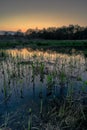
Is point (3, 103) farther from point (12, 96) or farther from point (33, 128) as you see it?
point (33, 128)

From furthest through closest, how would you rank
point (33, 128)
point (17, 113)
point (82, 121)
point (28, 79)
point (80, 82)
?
point (28, 79)
point (80, 82)
point (17, 113)
point (82, 121)
point (33, 128)

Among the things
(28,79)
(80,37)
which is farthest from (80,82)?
(80,37)

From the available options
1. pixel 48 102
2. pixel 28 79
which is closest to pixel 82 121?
pixel 48 102

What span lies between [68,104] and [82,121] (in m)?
0.98

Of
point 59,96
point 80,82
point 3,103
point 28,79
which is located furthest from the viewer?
point 28,79

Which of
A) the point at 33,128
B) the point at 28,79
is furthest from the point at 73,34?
the point at 33,128

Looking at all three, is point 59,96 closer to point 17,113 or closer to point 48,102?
point 48,102

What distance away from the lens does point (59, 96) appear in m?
7.25

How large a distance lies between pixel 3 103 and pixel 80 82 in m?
3.85

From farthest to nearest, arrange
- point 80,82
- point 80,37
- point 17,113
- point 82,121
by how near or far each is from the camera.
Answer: point 80,37, point 80,82, point 17,113, point 82,121

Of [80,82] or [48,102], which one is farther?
[80,82]

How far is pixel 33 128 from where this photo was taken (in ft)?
15.8

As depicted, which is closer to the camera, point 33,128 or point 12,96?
point 33,128

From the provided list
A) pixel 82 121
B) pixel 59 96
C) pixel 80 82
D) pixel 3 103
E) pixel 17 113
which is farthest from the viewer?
pixel 80 82
